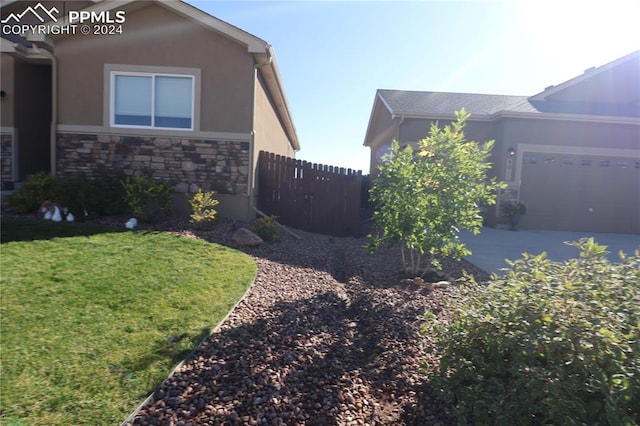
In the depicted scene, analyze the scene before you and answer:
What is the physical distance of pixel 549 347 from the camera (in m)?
2.25

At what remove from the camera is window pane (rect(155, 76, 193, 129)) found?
8.72 m

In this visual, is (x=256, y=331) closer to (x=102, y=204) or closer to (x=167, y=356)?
(x=167, y=356)

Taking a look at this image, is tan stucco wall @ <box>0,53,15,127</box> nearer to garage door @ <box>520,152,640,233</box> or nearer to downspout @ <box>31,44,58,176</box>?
downspout @ <box>31,44,58,176</box>

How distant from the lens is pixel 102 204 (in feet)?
25.9

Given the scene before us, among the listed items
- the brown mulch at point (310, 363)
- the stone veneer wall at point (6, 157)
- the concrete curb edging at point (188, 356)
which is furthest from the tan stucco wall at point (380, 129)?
the stone veneer wall at point (6, 157)

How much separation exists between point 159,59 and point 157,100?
91 centimetres

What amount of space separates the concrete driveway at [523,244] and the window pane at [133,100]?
7.87 meters

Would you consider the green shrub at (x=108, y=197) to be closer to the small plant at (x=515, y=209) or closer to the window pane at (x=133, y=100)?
the window pane at (x=133, y=100)

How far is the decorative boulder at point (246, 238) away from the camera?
6984mm

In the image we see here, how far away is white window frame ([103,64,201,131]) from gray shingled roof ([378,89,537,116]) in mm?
7339

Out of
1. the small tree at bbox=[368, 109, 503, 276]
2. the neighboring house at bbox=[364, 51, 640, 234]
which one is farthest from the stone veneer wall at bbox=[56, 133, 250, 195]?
the neighboring house at bbox=[364, 51, 640, 234]

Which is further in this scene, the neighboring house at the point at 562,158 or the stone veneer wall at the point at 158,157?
the neighboring house at the point at 562,158

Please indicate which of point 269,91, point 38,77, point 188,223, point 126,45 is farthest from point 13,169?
point 269,91

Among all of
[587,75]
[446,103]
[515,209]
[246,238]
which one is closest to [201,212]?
[246,238]
